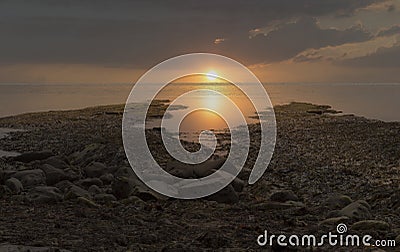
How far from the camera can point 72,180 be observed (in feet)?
58.7

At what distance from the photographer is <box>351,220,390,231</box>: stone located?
10898mm

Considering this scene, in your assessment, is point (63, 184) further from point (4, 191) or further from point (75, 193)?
point (75, 193)

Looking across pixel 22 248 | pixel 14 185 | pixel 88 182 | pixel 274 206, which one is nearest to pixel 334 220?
pixel 274 206

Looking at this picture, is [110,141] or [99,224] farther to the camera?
[110,141]

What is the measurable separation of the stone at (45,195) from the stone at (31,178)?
2161 millimetres

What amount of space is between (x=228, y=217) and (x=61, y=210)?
4310mm

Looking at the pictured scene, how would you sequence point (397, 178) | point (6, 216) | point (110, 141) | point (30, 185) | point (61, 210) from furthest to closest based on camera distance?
point (110, 141), point (397, 178), point (30, 185), point (61, 210), point (6, 216)

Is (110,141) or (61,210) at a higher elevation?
(110,141)

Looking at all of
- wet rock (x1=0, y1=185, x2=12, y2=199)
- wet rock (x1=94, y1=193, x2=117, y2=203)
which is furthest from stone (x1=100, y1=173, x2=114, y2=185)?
wet rock (x1=0, y1=185, x2=12, y2=199)

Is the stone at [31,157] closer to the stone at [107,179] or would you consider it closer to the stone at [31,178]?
the stone at [31,178]

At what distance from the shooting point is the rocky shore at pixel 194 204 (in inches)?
398

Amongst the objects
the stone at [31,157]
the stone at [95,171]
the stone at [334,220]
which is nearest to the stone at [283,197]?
the stone at [334,220]

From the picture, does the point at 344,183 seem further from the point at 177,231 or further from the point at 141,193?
the point at 177,231

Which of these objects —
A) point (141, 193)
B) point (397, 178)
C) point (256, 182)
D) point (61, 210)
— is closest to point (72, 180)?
point (141, 193)
